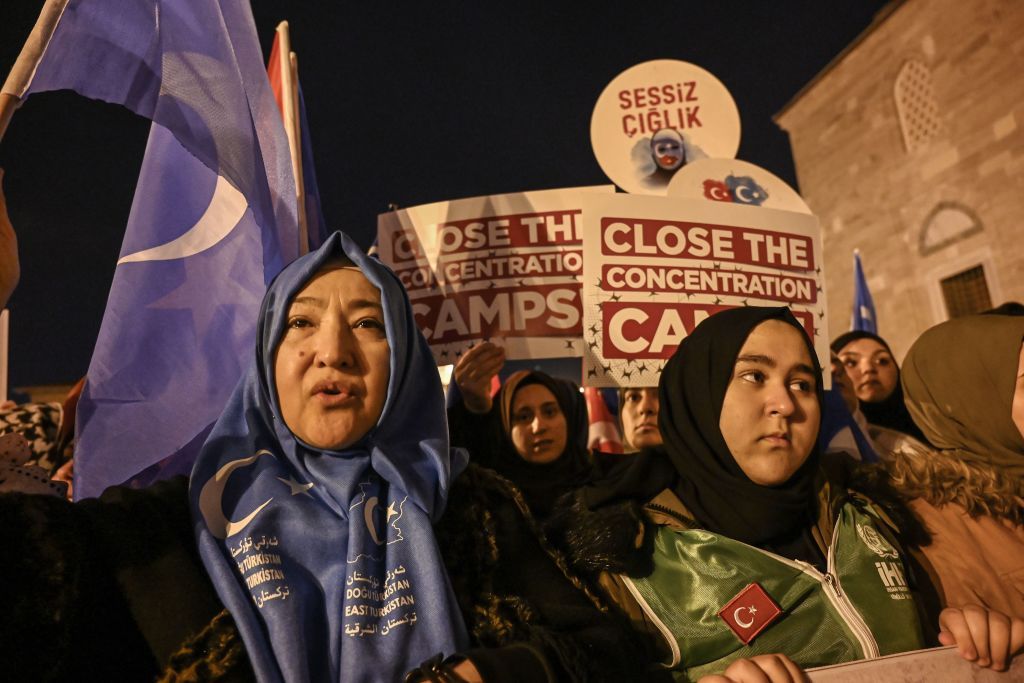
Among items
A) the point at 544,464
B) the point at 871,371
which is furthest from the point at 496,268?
the point at 871,371

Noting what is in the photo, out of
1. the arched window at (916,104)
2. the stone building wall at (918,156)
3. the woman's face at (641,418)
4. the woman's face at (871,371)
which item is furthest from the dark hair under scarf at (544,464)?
the arched window at (916,104)

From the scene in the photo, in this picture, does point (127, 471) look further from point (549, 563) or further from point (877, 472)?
point (877, 472)

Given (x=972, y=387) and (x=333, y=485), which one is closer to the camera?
(x=333, y=485)

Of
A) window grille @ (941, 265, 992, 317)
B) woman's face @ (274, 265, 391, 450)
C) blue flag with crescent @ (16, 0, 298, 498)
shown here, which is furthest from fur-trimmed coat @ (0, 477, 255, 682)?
window grille @ (941, 265, 992, 317)

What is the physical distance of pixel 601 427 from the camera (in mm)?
4602

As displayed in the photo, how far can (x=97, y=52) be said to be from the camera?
199cm

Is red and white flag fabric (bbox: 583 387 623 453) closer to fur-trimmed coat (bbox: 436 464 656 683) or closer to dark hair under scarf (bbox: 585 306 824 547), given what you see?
dark hair under scarf (bbox: 585 306 824 547)

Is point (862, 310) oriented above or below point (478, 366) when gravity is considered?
above

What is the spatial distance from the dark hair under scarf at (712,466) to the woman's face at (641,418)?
1398 millimetres

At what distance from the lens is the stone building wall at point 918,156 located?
10.5m

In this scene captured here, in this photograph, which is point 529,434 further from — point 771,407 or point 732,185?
point 771,407

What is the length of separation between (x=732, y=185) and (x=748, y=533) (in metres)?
1.80

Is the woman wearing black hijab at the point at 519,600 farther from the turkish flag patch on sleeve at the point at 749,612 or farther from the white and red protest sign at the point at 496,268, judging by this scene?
the white and red protest sign at the point at 496,268

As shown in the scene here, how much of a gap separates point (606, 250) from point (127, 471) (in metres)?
1.74
